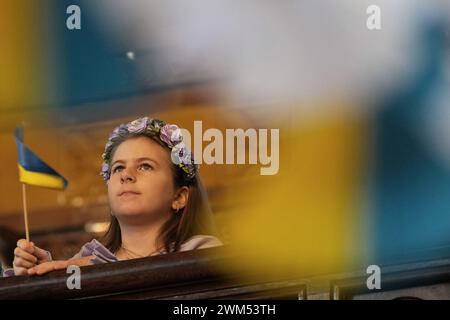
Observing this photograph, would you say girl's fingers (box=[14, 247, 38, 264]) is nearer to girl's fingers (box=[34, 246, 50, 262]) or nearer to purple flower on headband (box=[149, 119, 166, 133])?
girl's fingers (box=[34, 246, 50, 262])

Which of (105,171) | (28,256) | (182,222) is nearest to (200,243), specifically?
(182,222)

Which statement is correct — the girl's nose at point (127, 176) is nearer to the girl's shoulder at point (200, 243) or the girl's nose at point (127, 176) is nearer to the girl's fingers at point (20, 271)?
the girl's shoulder at point (200, 243)

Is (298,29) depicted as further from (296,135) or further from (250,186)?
(250,186)

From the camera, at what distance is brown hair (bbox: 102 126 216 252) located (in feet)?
11.4

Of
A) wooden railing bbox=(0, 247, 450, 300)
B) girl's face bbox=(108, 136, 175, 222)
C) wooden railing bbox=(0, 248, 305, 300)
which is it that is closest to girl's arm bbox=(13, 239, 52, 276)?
wooden railing bbox=(0, 248, 305, 300)

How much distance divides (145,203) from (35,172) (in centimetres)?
47

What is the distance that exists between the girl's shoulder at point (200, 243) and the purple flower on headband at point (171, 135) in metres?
0.39

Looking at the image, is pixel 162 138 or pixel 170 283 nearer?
pixel 170 283

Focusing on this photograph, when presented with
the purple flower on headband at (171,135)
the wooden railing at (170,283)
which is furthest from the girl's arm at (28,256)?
the purple flower on headband at (171,135)

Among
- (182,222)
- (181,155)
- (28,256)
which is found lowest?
(28,256)

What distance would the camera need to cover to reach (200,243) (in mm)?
3455

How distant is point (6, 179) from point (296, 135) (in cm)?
118

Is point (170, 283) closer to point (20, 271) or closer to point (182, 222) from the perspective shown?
point (182, 222)

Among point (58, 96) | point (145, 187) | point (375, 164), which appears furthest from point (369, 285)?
point (58, 96)
